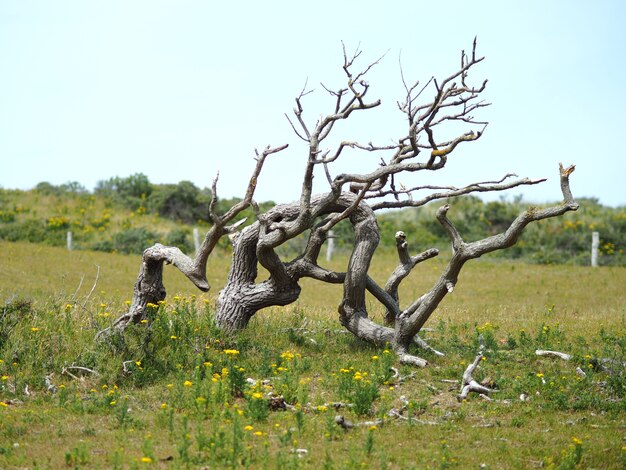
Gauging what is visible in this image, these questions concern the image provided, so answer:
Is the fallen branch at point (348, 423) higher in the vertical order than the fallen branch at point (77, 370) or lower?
lower

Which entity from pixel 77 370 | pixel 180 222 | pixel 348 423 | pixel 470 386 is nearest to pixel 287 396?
pixel 348 423

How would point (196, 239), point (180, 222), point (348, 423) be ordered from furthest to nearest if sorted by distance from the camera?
point (180, 222) → point (196, 239) → point (348, 423)

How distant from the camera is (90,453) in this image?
7.73 metres

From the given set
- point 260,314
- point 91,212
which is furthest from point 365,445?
point 91,212

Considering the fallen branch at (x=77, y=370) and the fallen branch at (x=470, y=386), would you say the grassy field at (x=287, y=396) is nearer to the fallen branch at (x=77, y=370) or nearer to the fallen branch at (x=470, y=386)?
the fallen branch at (x=77, y=370)

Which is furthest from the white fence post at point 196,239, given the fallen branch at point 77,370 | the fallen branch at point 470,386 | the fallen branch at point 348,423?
the fallen branch at point 348,423

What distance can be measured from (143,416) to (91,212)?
104 feet

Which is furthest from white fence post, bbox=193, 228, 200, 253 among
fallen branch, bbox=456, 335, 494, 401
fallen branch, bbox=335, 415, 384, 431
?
fallen branch, bbox=335, 415, 384, 431

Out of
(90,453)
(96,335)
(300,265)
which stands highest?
(300,265)

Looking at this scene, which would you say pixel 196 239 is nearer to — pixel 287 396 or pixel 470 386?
pixel 287 396

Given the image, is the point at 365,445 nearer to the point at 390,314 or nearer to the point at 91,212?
the point at 390,314

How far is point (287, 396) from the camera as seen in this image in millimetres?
9453

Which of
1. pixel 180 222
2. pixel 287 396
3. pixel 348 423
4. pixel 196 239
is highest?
pixel 180 222

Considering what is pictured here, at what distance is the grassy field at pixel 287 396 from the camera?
7.68 metres
